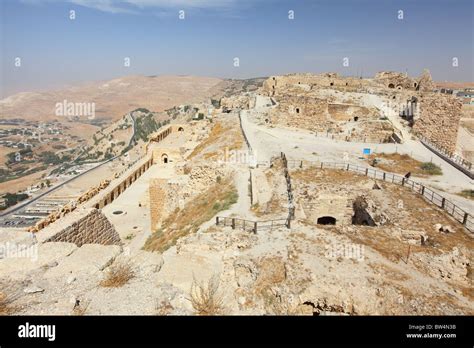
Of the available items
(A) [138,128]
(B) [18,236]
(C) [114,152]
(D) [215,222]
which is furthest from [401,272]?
(A) [138,128]

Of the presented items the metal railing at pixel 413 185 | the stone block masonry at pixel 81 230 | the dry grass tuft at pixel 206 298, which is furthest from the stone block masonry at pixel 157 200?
the dry grass tuft at pixel 206 298

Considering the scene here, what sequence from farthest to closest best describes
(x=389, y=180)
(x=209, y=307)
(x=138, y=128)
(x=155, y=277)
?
1. (x=138, y=128)
2. (x=389, y=180)
3. (x=155, y=277)
4. (x=209, y=307)

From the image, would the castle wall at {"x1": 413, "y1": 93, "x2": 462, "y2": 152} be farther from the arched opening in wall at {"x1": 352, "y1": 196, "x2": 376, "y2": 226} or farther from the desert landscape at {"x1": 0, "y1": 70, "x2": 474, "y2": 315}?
the arched opening in wall at {"x1": 352, "y1": 196, "x2": 376, "y2": 226}

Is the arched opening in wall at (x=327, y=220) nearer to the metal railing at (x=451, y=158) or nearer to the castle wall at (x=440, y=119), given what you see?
the metal railing at (x=451, y=158)

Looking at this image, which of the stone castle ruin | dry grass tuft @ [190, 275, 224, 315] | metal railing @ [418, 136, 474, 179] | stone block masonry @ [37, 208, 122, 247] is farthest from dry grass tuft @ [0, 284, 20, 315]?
the stone castle ruin
